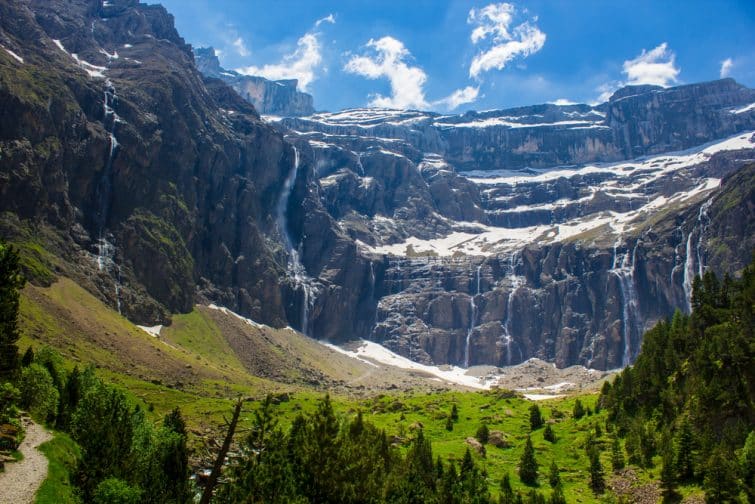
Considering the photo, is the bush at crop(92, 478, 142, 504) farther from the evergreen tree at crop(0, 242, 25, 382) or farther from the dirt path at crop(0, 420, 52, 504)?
the evergreen tree at crop(0, 242, 25, 382)

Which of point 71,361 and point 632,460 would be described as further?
point 71,361

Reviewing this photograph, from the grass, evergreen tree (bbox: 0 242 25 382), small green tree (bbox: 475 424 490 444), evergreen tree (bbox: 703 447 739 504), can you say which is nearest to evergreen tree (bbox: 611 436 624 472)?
evergreen tree (bbox: 703 447 739 504)

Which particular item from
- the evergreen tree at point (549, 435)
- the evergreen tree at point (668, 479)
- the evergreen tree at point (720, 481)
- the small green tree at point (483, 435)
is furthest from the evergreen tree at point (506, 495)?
the evergreen tree at point (549, 435)

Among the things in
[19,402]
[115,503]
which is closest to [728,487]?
[115,503]

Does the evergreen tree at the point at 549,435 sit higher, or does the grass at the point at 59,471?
the evergreen tree at the point at 549,435

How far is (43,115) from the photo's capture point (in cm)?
19962

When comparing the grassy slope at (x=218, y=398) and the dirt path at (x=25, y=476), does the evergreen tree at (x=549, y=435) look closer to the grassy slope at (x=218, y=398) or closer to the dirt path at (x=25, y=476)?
the grassy slope at (x=218, y=398)

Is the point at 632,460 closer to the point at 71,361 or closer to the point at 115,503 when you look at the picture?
the point at 115,503

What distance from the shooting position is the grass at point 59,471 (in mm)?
44656

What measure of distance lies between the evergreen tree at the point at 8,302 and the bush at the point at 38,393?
69.6 ft

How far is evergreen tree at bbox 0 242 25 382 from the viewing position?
4694 centimetres

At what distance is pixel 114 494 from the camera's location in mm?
42344

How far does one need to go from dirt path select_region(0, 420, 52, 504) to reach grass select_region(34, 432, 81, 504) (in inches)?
21.0

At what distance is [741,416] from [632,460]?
13.0m
